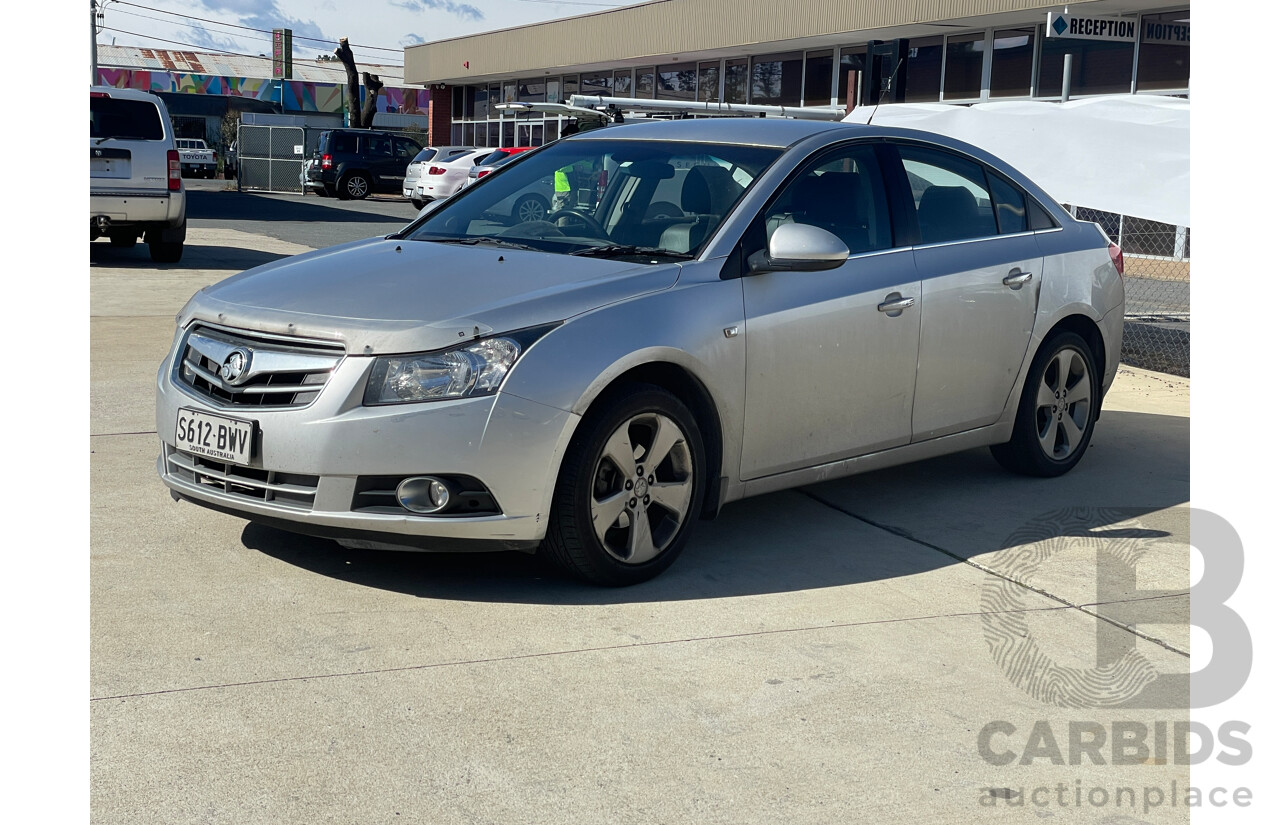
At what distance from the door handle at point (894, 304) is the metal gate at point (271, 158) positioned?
116ft

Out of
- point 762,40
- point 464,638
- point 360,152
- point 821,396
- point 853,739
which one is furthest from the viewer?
point 360,152

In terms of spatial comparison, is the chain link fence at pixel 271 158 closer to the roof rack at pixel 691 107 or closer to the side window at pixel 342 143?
the side window at pixel 342 143

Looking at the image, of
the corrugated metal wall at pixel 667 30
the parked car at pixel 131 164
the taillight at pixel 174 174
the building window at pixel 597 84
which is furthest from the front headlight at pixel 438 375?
the building window at pixel 597 84

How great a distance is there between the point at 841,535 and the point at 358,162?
106ft

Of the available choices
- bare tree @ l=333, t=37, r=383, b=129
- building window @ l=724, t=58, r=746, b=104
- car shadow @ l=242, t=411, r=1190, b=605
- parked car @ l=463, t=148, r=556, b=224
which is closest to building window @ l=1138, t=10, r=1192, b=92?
building window @ l=724, t=58, r=746, b=104

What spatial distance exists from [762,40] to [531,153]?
25361mm

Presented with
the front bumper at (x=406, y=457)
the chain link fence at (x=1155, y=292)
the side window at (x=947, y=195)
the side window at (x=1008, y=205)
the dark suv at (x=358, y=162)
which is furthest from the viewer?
the dark suv at (x=358, y=162)

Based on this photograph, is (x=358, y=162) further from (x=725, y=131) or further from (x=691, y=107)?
(x=725, y=131)

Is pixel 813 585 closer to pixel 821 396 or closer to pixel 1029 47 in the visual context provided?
pixel 821 396

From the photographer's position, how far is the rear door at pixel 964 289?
225 inches

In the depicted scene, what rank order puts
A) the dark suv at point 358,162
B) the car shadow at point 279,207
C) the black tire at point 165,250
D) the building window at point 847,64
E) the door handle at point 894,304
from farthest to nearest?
the dark suv at point 358,162, the building window at point 847,64, the car shadow at point 279,207, the black tire at point 165,250, the door handle at point 894,304

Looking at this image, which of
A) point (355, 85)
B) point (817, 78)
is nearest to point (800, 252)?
point (817, 78)

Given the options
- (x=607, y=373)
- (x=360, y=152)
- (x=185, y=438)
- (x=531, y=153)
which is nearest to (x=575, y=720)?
(x=607, y=373)

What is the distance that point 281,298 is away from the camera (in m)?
4.59
